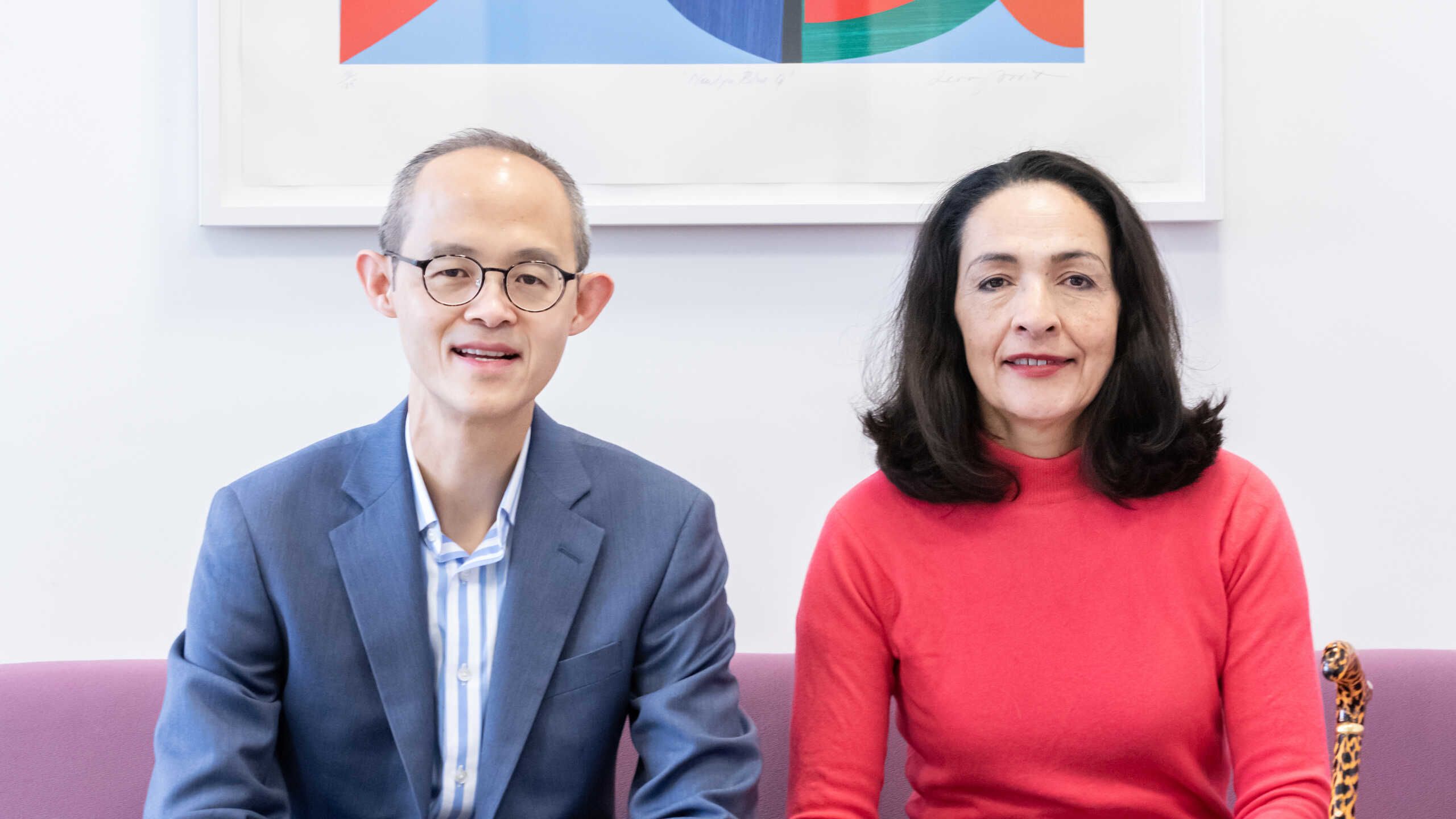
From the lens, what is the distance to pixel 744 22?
5.92 feet

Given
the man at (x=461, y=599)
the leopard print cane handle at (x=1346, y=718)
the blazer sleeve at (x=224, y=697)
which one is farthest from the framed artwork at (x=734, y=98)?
the leopard print cane handle at (x=1346, y=718)

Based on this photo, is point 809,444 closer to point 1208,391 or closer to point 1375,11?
point 1208,391

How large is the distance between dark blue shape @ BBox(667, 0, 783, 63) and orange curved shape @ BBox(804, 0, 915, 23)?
55mm

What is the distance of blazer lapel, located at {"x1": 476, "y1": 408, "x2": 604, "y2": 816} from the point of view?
1.29m

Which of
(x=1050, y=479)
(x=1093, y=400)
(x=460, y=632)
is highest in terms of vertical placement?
(x=1093, y=400)

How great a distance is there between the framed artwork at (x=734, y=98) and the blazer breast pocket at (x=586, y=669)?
747 mm

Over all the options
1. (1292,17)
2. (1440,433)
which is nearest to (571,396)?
(1292,17)

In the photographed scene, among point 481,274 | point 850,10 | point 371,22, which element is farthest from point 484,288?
point 850,10

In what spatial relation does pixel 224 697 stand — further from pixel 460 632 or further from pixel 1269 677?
pixel 1269 677

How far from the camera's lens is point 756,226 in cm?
184

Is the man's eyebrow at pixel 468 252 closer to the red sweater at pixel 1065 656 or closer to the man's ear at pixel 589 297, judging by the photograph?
the man's ear at pixel 589 297

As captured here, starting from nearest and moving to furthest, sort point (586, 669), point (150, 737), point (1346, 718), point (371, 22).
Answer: point (1346, 718)
point (586, 669)
point (150, 737)
point (371, 22)

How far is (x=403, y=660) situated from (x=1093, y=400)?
36.3 inches

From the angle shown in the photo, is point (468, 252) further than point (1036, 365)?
No
